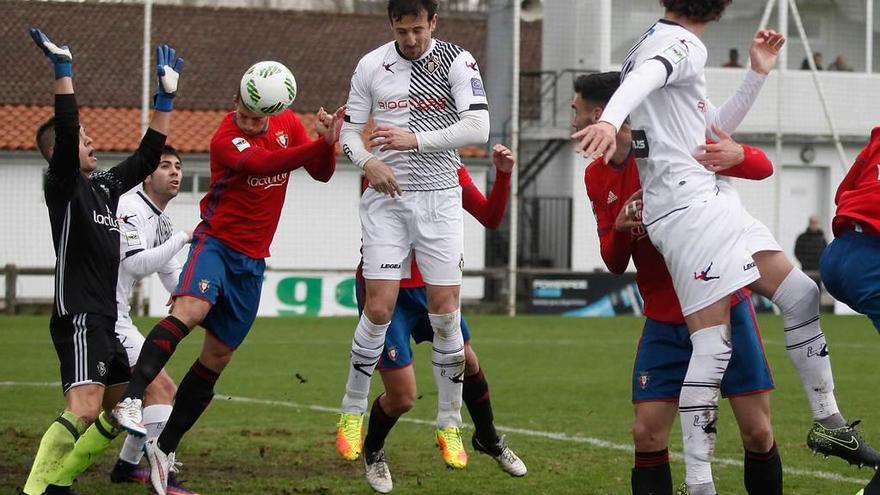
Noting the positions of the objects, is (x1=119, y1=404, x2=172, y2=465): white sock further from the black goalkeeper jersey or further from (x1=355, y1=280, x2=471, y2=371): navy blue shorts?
(x1=355, y1=280, x2=471, y2=371): navy blue shorts

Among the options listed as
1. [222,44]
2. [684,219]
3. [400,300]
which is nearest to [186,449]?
[400,300]

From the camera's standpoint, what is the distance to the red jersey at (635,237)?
671 centimetres

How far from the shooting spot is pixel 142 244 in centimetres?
899

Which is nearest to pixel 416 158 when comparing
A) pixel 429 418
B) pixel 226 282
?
pixel 226 282

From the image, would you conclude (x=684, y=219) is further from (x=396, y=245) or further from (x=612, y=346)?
(x=612, y=346)

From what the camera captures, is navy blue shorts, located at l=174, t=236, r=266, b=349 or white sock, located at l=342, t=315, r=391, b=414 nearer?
white sock, located at l=342, t=315, r=391, b=414

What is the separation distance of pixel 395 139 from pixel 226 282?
61.9 inches

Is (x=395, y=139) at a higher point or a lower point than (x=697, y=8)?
lower

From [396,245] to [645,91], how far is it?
2.73 metres

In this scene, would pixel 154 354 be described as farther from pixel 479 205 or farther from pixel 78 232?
pixel 479 205

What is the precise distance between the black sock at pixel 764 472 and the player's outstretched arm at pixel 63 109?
152 inches

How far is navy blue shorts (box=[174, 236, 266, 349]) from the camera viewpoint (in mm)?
8469

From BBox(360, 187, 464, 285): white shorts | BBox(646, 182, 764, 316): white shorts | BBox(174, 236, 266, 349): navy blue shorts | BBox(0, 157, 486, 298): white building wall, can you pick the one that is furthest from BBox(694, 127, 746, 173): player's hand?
BBox(0, 157, 486, 298): white building wall

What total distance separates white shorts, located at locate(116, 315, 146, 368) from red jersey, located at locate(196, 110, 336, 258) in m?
0.78
